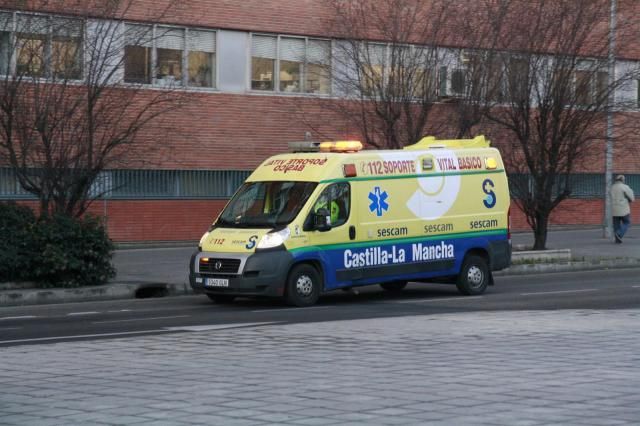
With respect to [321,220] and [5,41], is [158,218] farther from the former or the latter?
[321,220]

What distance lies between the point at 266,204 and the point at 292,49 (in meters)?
14.7

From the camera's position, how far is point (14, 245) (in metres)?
20.9

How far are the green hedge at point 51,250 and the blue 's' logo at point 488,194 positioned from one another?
662 centimetres

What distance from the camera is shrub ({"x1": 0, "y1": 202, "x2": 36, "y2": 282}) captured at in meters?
20.6

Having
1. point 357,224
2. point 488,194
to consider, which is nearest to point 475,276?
point 488,194

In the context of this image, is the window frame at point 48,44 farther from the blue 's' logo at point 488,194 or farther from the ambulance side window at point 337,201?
the blue 's' logo at point 488,194

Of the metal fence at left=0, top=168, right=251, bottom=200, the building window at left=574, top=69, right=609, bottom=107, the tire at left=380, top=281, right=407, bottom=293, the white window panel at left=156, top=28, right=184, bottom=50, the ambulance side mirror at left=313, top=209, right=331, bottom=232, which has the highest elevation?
the white window panel at left=156, top=28, right=184, bottom=50

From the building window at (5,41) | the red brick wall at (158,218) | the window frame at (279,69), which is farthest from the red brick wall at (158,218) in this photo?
the building window at (5,41)

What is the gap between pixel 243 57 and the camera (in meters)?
32.2

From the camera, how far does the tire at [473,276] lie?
67.3ft

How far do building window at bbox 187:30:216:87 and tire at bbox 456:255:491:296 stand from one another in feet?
41.5

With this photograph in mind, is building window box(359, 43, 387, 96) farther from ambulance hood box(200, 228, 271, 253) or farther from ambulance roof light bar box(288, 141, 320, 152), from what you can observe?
ambulance hood box(200, 228, 271, 253)

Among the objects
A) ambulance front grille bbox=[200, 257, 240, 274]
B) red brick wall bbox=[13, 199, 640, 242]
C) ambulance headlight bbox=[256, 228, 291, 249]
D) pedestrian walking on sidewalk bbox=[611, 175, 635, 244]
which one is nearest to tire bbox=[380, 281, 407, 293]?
ambulance headlight bbox=[256, 228, 291, 249]

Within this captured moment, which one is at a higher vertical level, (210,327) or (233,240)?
(233,240)
